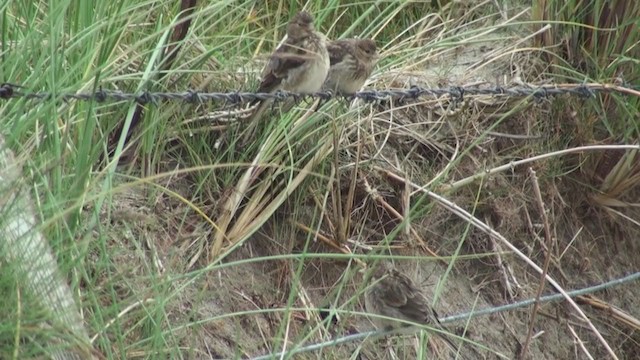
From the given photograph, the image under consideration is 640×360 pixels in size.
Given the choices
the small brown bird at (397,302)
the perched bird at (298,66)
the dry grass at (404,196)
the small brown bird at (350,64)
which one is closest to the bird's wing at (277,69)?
the perched bird at (298,66)

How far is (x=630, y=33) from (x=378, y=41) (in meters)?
1.46

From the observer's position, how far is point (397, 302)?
5.34 metres

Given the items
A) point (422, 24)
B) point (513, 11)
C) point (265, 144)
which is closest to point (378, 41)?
point (422, 24)

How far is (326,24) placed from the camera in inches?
291

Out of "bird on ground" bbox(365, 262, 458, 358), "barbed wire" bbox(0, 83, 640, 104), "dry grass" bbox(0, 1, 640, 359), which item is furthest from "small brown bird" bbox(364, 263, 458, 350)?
"barbed wire" bbox(0, 83, 640, 104)

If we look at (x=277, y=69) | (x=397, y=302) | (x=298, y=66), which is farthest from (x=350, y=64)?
(x=397, y=302)

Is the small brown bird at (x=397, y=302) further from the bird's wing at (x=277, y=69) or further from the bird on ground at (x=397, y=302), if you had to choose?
the bird's wing at (x=277, y=69)

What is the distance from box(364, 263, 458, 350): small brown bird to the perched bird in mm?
922

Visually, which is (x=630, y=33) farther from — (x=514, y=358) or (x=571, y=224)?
(x=514, y=358)

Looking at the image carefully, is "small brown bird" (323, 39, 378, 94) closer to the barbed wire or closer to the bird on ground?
the barbed wire

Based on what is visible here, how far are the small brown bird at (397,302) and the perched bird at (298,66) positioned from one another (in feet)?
3.02

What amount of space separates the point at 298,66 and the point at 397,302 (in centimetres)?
119

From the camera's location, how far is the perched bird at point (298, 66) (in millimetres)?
5730

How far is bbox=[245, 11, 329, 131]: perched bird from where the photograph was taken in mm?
5730
